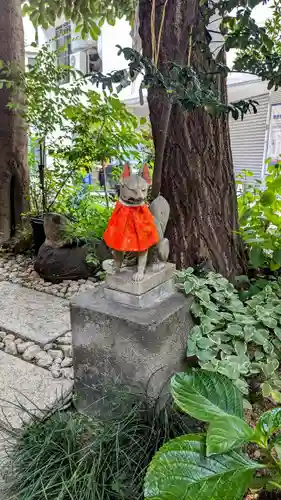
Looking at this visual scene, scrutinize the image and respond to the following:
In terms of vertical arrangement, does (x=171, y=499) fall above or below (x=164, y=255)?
below

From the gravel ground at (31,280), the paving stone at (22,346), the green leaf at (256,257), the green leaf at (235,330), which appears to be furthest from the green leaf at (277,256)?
the gravel ground at (31,280)

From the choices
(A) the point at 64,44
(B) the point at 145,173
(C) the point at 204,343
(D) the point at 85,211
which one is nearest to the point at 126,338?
(C) the point at 204,343

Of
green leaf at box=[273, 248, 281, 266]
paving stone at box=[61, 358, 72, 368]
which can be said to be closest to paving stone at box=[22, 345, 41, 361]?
paving stone at box=[61, 358, 72, 368]

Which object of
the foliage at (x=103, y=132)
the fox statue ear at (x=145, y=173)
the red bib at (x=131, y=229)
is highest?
the foliage at (x=103, y=132)

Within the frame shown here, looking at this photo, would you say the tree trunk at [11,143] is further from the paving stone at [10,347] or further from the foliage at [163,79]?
the foliage at [163,79]

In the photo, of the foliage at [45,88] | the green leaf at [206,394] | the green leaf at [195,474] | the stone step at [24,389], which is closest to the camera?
the green leaf at [195,474]

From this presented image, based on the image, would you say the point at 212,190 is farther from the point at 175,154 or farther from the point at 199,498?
the point at 199,498

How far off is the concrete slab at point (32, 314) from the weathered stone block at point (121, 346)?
2.74 feet

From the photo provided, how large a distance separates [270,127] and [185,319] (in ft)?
15.9

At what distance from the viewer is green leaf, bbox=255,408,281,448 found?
2.96 feet

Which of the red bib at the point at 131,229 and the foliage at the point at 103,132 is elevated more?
the foliage at the point at 103,132

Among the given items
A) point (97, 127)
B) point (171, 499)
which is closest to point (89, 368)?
point (171, 499)

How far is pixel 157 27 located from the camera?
1713 millimetres

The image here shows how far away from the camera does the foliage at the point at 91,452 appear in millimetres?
1037
